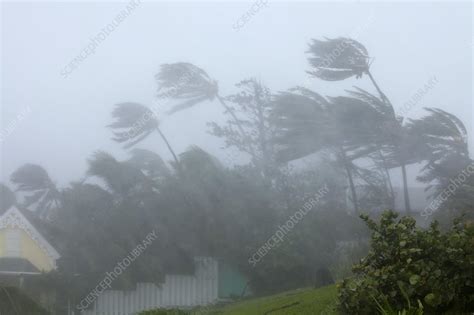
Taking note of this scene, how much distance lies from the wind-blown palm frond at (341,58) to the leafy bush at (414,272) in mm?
8888

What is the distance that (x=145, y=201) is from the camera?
1764cm

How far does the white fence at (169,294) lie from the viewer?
679 inches

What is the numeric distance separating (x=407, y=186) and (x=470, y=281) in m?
9.39

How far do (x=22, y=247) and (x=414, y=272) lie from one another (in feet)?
41.7

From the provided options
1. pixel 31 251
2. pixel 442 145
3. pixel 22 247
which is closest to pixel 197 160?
pixel 31 251

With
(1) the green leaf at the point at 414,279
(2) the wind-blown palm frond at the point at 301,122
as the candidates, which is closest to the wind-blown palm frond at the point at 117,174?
(2) the wind-blown palm frond at the point at 301,122

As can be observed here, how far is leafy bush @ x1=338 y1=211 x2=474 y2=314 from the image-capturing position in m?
7.04

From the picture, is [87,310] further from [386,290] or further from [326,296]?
[386,290]

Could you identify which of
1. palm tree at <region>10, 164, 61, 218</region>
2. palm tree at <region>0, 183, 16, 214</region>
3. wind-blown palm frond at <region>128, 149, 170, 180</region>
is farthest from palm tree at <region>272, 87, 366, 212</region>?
palm tree at <region>0, 183, 16, 214</region>

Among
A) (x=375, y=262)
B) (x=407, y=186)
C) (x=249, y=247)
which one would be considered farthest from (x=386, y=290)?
(x=249, y=247)

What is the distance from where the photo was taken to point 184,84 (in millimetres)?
18547

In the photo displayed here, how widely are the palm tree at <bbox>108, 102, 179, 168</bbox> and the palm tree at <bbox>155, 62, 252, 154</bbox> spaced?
635 millimetres

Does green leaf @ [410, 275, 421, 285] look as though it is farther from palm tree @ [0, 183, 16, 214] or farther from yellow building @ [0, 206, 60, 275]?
palm tree @ [0, 183, 16, 214]

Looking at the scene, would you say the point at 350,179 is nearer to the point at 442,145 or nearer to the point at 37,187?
the point at 442,145
